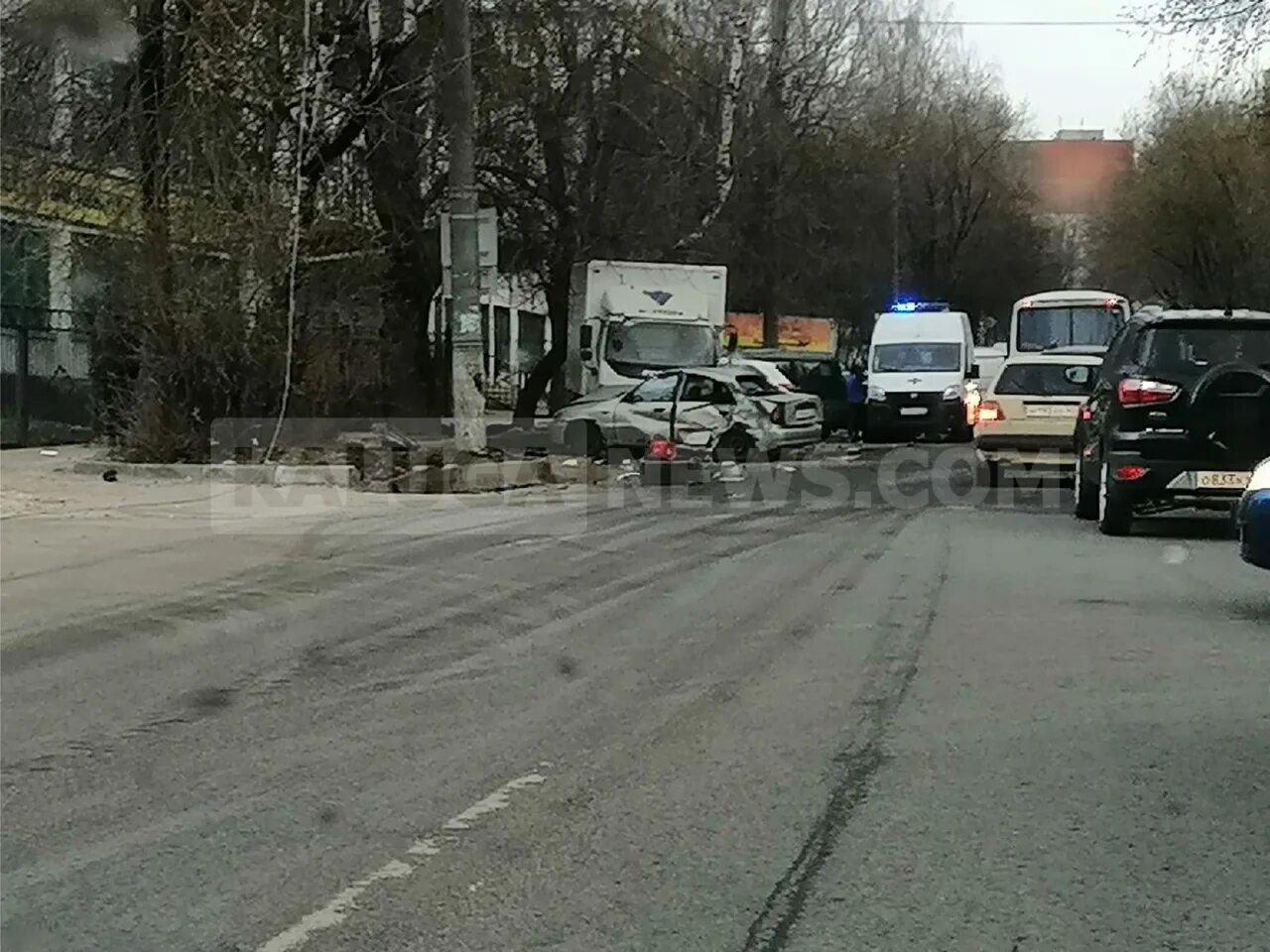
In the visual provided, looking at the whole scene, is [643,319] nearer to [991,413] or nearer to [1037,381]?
[991,413]

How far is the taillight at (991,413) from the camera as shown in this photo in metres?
20.3

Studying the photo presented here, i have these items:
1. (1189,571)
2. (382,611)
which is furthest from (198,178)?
(1189,571)

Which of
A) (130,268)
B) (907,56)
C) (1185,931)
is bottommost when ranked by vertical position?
(1185,931)

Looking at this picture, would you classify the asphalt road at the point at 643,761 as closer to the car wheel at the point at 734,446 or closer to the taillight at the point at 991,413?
the taillight at the point at 991,413

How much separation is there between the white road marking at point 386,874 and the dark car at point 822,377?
26.2 metres

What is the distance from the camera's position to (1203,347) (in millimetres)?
14281

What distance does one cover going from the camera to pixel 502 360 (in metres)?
50.8

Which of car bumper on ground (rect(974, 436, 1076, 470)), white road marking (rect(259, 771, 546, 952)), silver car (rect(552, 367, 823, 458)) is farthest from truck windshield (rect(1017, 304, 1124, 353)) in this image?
white road marking (rect(259, 771, 546, 952))

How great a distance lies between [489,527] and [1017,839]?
9830 mm

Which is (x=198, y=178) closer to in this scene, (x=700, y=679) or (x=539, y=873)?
(x=700, y=679)

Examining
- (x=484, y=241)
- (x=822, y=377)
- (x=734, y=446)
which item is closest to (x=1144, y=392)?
(x=484, y=241)

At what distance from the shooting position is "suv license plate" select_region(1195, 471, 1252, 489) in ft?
45.8

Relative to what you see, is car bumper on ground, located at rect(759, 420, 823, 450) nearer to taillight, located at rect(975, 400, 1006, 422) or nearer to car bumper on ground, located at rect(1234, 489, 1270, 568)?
taillight, located at rect(975, 400, 1006, 422)

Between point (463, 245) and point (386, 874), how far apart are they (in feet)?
50.3
